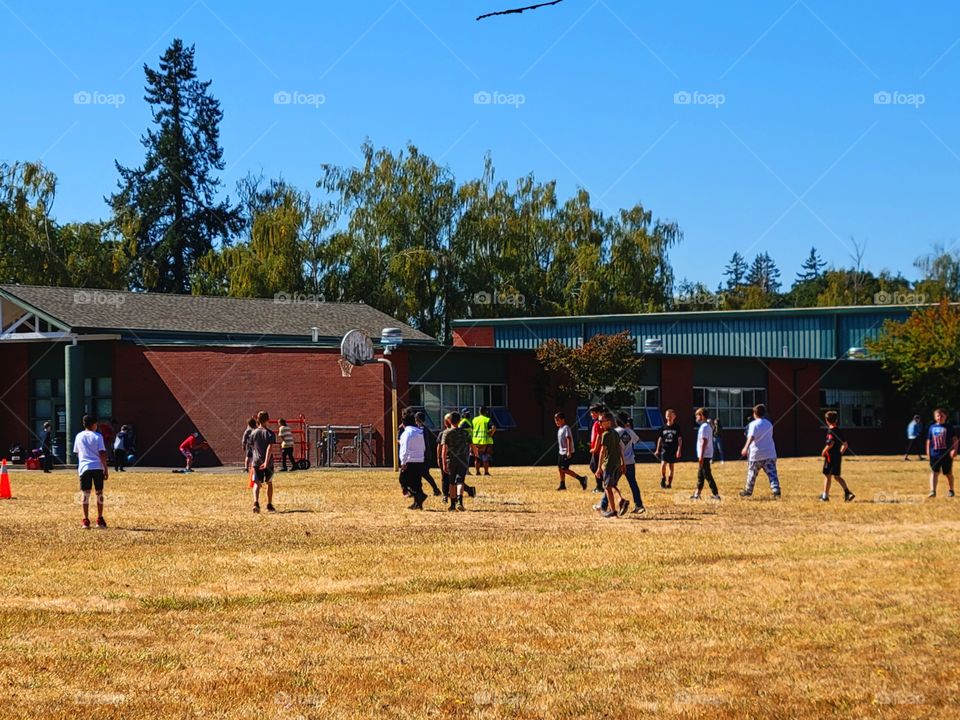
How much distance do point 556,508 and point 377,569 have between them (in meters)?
9.05

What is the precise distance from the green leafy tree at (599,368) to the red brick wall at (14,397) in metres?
17.7

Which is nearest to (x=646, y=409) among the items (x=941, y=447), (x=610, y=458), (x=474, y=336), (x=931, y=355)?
(x=931, y=355)

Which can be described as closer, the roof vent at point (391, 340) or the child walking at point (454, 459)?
the child walking at point (454, 459)

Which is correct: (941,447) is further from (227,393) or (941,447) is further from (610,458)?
(227,393)

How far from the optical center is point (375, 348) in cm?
4428

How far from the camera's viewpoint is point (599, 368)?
46.7 metres

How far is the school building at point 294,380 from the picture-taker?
44.1 metres

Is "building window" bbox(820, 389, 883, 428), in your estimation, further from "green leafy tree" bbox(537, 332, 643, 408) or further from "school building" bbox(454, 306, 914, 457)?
"green leafy tree" bbox(537, 332, 643, 408)

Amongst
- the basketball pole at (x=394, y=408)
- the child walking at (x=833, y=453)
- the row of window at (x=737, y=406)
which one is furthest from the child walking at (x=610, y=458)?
the row of window at (x=737, y=406)

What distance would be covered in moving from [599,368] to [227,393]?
474 inches

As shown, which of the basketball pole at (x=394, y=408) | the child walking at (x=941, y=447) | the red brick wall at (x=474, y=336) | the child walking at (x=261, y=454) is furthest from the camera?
the red brick wall at (x=474, y=336)

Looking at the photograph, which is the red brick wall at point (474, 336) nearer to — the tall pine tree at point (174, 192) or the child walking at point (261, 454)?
the tall pine tree at point (174, 192)

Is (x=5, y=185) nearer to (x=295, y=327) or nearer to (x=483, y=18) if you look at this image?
(x=295, y=327)

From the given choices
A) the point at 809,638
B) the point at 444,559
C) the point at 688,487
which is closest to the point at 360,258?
the point at 688,487
